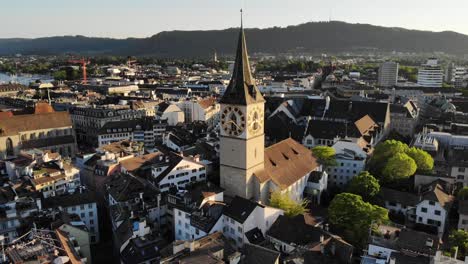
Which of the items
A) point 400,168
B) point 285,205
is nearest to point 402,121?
point 400,168

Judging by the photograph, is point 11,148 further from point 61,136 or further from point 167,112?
point 167,112

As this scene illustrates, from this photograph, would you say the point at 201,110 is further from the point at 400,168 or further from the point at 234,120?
the point at 400,168

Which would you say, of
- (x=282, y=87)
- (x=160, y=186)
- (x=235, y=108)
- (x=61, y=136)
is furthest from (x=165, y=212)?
(x=282, y=87)

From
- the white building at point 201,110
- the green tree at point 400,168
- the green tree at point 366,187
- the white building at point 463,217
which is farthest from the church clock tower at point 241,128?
the white building at point 201,110

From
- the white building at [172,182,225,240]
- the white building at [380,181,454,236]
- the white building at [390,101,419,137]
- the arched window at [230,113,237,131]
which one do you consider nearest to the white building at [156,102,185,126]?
the white building at [390,101,419,137]

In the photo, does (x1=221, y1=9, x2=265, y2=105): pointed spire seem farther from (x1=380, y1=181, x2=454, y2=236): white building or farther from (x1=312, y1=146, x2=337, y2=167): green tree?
(x1=380, y1=181, x2=454, y2=236): white building
